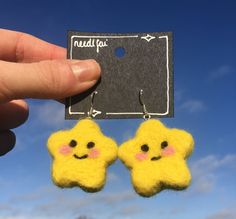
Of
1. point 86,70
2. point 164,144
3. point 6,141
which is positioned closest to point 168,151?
point 164,144

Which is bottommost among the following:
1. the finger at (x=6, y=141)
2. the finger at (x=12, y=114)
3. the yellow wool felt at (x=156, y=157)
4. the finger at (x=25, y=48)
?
the yellow wool felt at (x=156, y=157)

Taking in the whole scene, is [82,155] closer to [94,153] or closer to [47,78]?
[94,153]

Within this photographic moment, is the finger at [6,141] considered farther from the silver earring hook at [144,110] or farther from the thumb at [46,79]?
Result: the silver earring hook at [144,110]

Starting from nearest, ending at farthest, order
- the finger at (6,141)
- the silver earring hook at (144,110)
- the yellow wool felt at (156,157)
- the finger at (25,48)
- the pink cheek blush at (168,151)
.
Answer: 1. the yellow wool felt at (156,157)
2. the pink cheek blush at (168,151)
3. the silver earring hook at (144,110)
4. the finger at (6,141)
5. the finger at (25,48)

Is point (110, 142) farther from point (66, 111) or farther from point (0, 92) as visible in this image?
point (0, 92)

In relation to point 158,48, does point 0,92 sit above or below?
below

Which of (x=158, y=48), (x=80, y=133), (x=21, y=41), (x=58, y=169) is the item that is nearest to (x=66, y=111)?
(x=80, y=133)

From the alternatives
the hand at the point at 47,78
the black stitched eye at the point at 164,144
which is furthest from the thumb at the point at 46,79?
the black stitched eye at the point at 164,144
